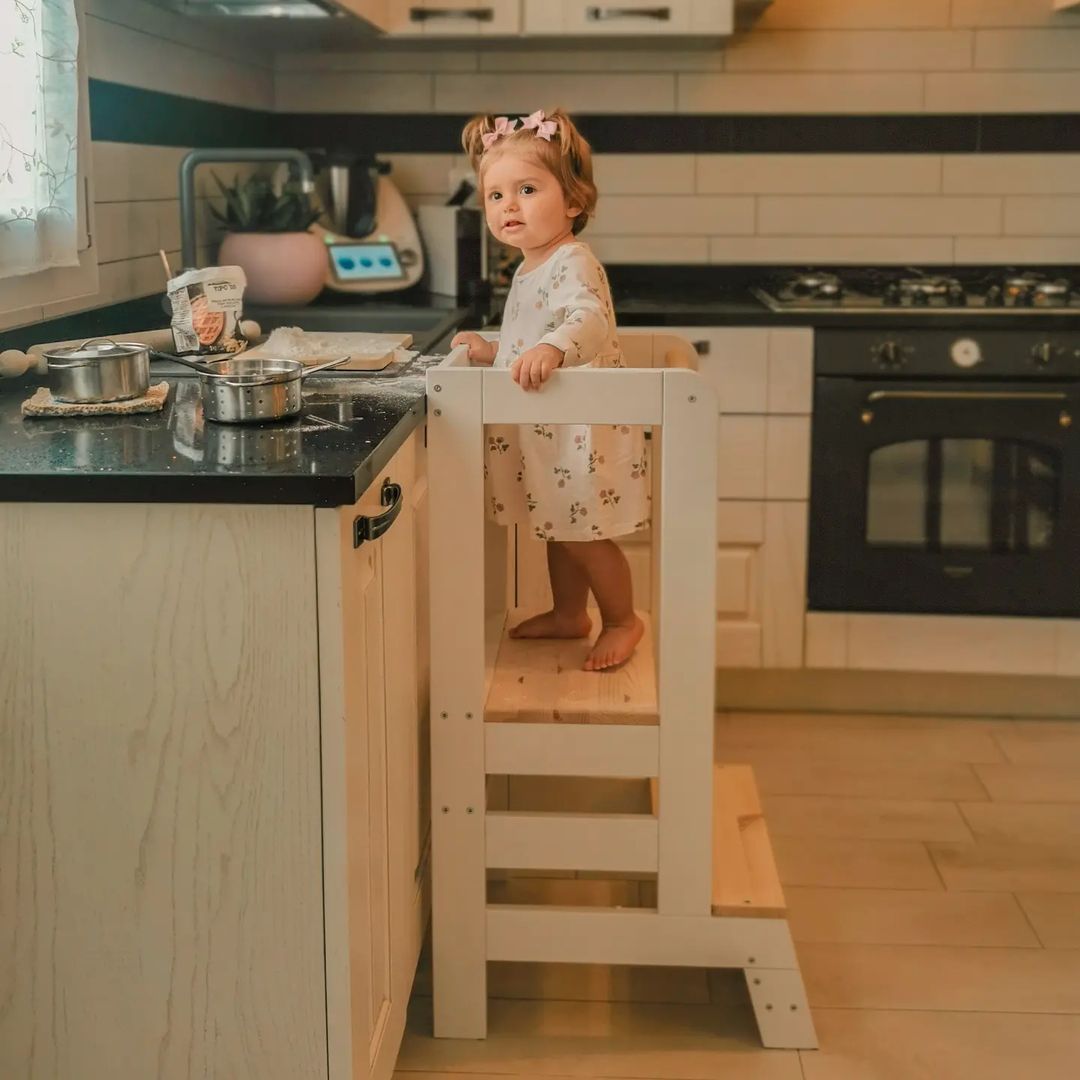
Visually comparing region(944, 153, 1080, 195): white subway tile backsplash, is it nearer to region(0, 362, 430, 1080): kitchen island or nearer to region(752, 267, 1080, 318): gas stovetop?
region(752, 267, 1080, 318): gas stovetop

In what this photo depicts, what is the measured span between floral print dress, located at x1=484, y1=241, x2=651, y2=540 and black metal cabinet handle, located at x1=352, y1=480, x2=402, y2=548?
314 millimetres

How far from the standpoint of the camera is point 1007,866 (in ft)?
8.34

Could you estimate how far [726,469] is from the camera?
3.18 metres

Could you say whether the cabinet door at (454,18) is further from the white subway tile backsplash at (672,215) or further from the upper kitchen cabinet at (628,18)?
the white subway tile backsplash at (672,215)

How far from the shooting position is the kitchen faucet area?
1.46 metres

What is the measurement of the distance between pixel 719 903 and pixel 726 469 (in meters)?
1.37

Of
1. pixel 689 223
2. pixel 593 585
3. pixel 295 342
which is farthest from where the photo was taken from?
pixel 689 223

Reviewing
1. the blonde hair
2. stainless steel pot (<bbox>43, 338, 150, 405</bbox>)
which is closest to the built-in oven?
the blonde hair

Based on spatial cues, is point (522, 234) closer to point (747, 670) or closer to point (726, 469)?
point (726, 469)

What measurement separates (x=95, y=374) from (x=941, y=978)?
1414mm

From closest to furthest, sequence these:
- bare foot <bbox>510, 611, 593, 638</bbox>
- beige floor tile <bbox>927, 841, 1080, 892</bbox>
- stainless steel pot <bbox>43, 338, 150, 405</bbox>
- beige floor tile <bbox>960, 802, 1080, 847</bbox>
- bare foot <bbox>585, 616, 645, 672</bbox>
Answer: stainless steel pot <bbox>43, 338, 150, 405</bbox> < bare foot <bbox>585, 616, 645, 672</bbox> < bare foot <bbox>510, 611, 593, 638</bbox> < beige floor tile <bbox>927, 841, 1080, 892</bbox> < beige floor tile <bbox>960, 802, 1080, 847</bbox>

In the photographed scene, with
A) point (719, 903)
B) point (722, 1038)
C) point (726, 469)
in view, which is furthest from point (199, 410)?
point (726, 469)

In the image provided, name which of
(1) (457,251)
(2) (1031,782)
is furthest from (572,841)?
(1) (457,251)

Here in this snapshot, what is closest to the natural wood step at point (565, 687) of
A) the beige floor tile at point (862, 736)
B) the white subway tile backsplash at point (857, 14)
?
the beige floor tile at point (862, 736)
